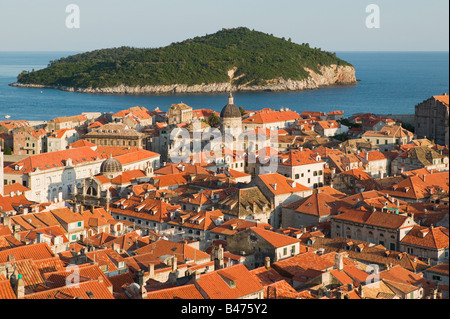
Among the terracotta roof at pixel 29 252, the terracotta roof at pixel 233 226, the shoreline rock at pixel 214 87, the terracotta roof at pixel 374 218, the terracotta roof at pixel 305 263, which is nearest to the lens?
the terracotta roof at pixel 29 252

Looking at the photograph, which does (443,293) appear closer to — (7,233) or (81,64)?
(7,233)

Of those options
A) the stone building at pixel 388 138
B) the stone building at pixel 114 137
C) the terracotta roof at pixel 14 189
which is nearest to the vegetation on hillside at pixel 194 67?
the stone building at pixel 114 137

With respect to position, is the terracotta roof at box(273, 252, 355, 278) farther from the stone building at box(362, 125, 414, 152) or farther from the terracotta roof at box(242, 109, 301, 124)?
the terracotta roof at box(242, 109, 301, 124)

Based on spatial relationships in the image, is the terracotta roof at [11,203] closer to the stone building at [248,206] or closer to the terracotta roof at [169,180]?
the terracotta roof at [169,180]

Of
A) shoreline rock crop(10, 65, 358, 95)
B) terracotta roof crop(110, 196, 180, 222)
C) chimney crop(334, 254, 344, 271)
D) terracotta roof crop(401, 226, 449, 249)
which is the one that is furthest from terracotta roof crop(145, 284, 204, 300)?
shoreline rock crop(10, 65, 358, 95)

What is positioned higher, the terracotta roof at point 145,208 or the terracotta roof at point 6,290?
A: the terracotta roof at point 6,290

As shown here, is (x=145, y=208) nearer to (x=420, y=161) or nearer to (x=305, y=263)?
(x=305, y=263)

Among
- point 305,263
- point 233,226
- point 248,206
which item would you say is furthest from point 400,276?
point 248,206
